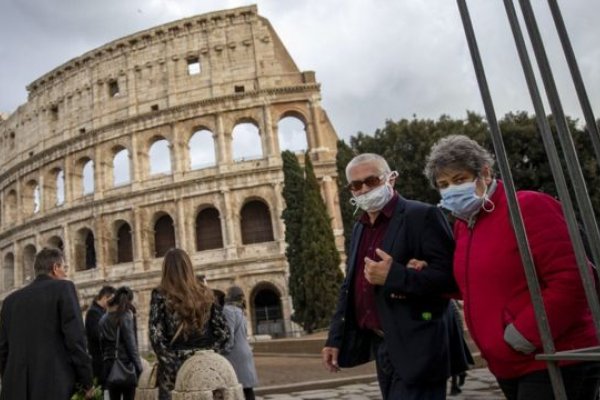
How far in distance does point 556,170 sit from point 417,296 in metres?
1.19

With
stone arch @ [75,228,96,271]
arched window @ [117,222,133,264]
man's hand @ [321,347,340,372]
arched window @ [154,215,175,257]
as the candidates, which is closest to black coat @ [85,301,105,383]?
man's hand @ [321,347,340,372]

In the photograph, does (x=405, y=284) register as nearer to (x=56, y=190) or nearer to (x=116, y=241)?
(x=116, y=241)

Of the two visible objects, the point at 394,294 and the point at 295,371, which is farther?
the point at 295,371

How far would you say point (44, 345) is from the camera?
12.2 feet

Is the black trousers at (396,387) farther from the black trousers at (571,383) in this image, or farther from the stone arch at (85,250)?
the stone arch at (85,250)

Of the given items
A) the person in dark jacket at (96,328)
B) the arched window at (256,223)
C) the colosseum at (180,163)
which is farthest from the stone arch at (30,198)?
the person in dark jacket at (96,328)

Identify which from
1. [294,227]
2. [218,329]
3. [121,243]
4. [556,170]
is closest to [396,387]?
[556,170]

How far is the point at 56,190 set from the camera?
30297mm

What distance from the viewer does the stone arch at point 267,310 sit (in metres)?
23.2

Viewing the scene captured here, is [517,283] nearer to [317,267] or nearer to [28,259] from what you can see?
[317,267]

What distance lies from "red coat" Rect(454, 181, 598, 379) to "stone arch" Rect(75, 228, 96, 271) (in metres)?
27.4

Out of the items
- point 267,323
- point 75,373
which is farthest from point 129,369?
point 267,323

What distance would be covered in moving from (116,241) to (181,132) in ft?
22.9

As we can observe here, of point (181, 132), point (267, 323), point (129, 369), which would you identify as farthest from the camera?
point (181, 132)
